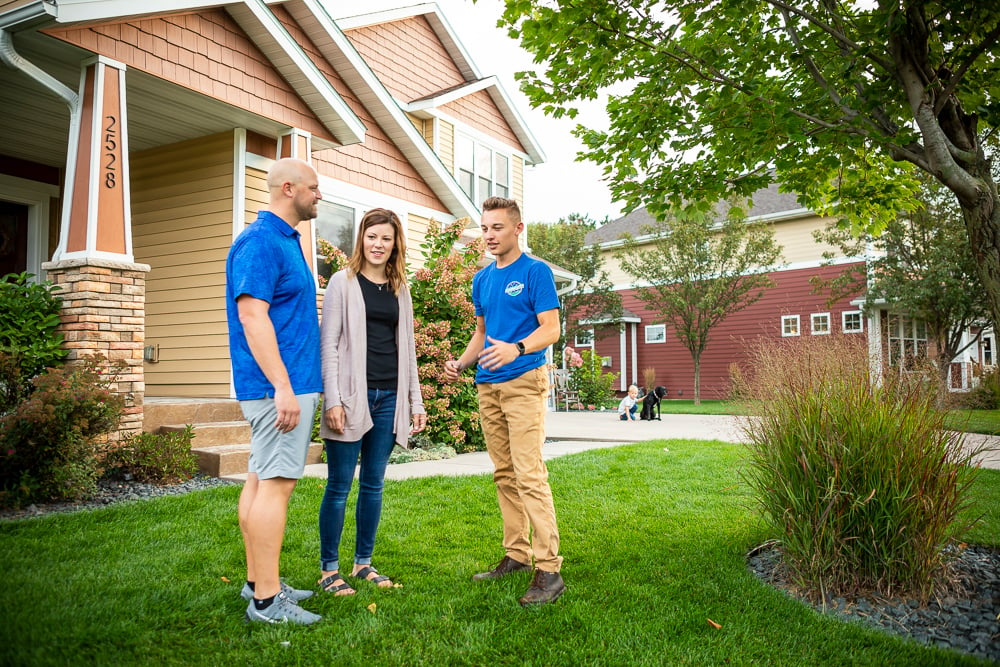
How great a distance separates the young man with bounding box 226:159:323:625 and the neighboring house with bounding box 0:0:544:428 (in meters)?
3.80

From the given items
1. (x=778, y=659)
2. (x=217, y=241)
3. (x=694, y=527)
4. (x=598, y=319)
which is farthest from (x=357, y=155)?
(x=598, y=319)

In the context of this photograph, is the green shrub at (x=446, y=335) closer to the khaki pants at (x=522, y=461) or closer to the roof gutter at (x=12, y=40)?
the roof gutter at (x=12, y=40)

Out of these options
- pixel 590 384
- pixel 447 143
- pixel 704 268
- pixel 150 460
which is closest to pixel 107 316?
pixel 150 460

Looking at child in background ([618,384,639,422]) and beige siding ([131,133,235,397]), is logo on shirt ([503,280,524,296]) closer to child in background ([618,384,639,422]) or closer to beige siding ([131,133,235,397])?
beige siding ([131,133,235,397])

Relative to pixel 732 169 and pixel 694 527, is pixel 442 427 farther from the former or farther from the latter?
pixel 732 169

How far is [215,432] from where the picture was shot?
22.5 ft

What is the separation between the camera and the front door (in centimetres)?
856

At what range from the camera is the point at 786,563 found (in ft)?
11.7

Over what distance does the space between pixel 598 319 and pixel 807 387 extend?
21183 mm

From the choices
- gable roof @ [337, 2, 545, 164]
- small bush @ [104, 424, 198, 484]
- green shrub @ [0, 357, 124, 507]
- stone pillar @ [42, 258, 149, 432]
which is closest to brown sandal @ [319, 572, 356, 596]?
green shrub @ [0, 357, 124, 507]

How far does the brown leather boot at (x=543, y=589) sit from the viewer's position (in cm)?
319

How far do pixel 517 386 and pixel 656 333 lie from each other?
25.0m

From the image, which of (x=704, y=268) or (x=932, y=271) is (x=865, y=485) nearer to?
(x=932, y=271)

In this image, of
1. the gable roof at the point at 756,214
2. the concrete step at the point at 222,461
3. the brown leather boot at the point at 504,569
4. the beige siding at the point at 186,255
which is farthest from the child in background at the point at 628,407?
the brown leather boot at the point at 504,569
